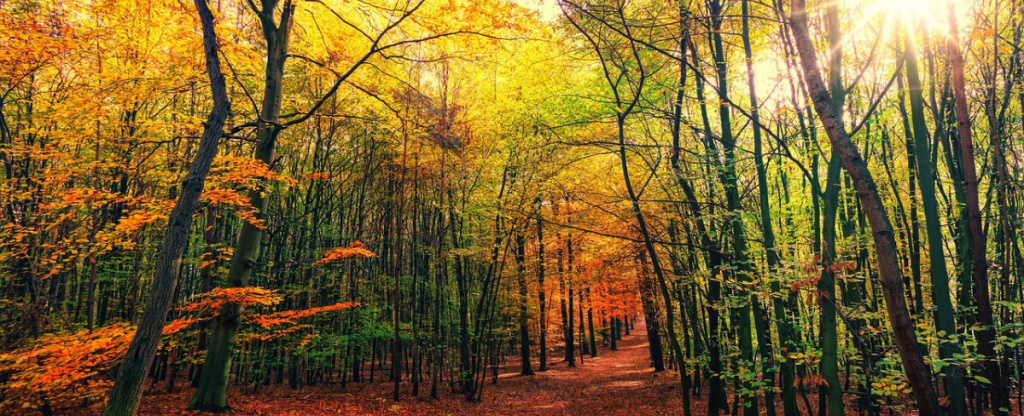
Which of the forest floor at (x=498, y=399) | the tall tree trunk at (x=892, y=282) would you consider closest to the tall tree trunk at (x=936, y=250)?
the tall tree trunk at (x=892, y=282)

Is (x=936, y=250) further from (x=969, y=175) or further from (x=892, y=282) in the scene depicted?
(x=892, y=282)

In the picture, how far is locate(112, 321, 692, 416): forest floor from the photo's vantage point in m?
10.1

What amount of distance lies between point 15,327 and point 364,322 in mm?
7684

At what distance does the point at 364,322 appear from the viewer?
13898 mm

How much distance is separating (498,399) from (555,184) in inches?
294

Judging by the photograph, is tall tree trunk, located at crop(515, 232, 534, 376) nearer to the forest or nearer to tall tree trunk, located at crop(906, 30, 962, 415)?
the forest

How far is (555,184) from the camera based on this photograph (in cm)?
1017

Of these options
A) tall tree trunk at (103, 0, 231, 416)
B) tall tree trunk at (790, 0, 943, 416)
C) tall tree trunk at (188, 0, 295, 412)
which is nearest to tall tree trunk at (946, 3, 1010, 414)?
tall tree trunk at (790, 0, 943, 416)

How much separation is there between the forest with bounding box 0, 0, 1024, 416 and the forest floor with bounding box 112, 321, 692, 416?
163mm

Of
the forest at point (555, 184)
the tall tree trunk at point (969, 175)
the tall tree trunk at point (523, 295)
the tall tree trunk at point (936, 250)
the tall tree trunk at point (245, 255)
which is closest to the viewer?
the tall tree trunk at point (936, 250)

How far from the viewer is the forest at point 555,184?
4109 mm

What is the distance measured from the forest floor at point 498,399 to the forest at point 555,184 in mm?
163

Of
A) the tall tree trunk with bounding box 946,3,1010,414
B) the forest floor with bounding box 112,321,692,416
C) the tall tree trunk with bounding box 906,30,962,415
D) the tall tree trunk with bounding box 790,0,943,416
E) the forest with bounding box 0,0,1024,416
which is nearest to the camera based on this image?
the tall tree trunk with bounding box 790,0,943,416

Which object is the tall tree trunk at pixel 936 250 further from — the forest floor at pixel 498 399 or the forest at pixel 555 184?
the forest floor at pixel 498 399
